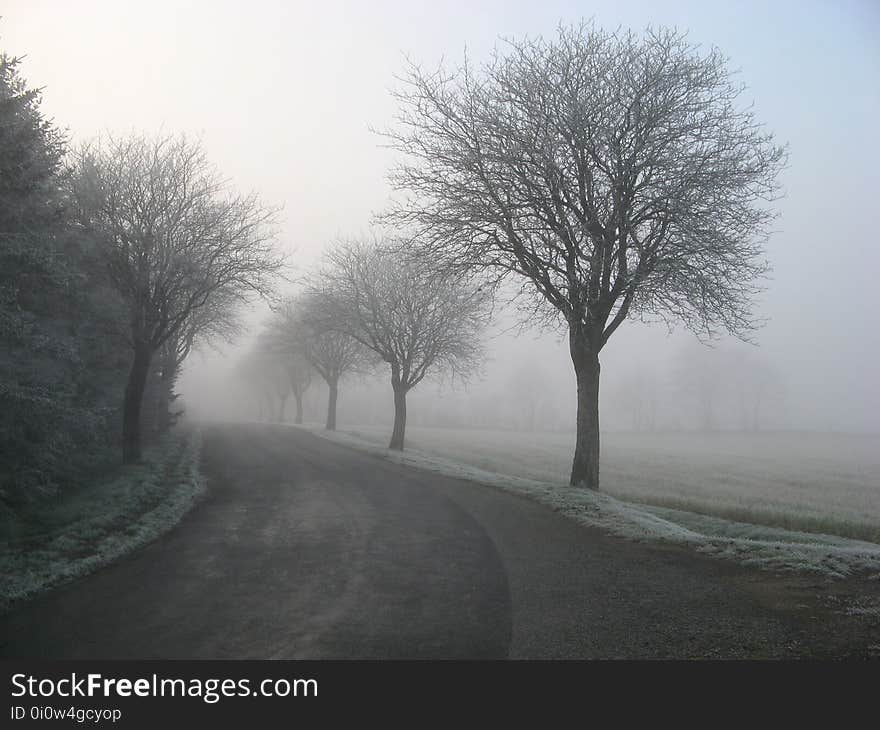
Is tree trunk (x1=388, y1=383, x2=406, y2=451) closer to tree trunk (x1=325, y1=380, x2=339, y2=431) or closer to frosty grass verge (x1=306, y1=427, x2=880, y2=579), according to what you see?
frosty grass verge (x1=306, y1=427, x2=880, y2=579)

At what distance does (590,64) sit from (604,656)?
1219 cm

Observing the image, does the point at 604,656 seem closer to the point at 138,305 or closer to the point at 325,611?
the point at 325,611

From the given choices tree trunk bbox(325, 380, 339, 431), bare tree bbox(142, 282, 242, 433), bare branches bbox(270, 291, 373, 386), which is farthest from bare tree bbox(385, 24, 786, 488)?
tree trunk bbox(325, 380, 339, 431)

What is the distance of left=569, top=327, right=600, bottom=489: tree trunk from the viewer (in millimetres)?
13391

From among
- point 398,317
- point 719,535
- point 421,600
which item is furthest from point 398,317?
point 421,600

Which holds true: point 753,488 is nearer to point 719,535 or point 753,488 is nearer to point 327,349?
point 719,535

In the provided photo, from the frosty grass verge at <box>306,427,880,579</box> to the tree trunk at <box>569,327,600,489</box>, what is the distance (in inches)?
38.6

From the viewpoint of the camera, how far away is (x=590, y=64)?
11922 mm

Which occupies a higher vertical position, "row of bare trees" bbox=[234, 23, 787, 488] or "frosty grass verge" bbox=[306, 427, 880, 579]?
"row of bare trees" bbox=[234, 23, 787, 488]

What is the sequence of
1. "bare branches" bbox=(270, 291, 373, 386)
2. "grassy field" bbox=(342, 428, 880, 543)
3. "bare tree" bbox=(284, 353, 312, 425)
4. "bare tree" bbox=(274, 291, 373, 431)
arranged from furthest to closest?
1. "bare tree" bbox=(284, 353, 312, 425)
2. "bare tree" bbox=(274, 291, 373, 431)
3. "bare branches" bbox=(270, 291, 373, 386)
4. "grassy field" bbox=(342, 428, 880, 543)

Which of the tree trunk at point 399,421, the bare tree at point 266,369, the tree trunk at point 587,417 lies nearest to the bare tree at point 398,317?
the tree trunk at point 399,421

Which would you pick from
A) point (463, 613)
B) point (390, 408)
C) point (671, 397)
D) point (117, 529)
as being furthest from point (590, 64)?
point (671, 397)

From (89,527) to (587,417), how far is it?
36.0ft

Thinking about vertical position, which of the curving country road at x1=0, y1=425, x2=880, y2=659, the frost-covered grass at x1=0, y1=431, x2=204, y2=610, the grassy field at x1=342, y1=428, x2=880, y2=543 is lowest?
the grassy field at x1=342, y1=428, x2=880, y2=543
